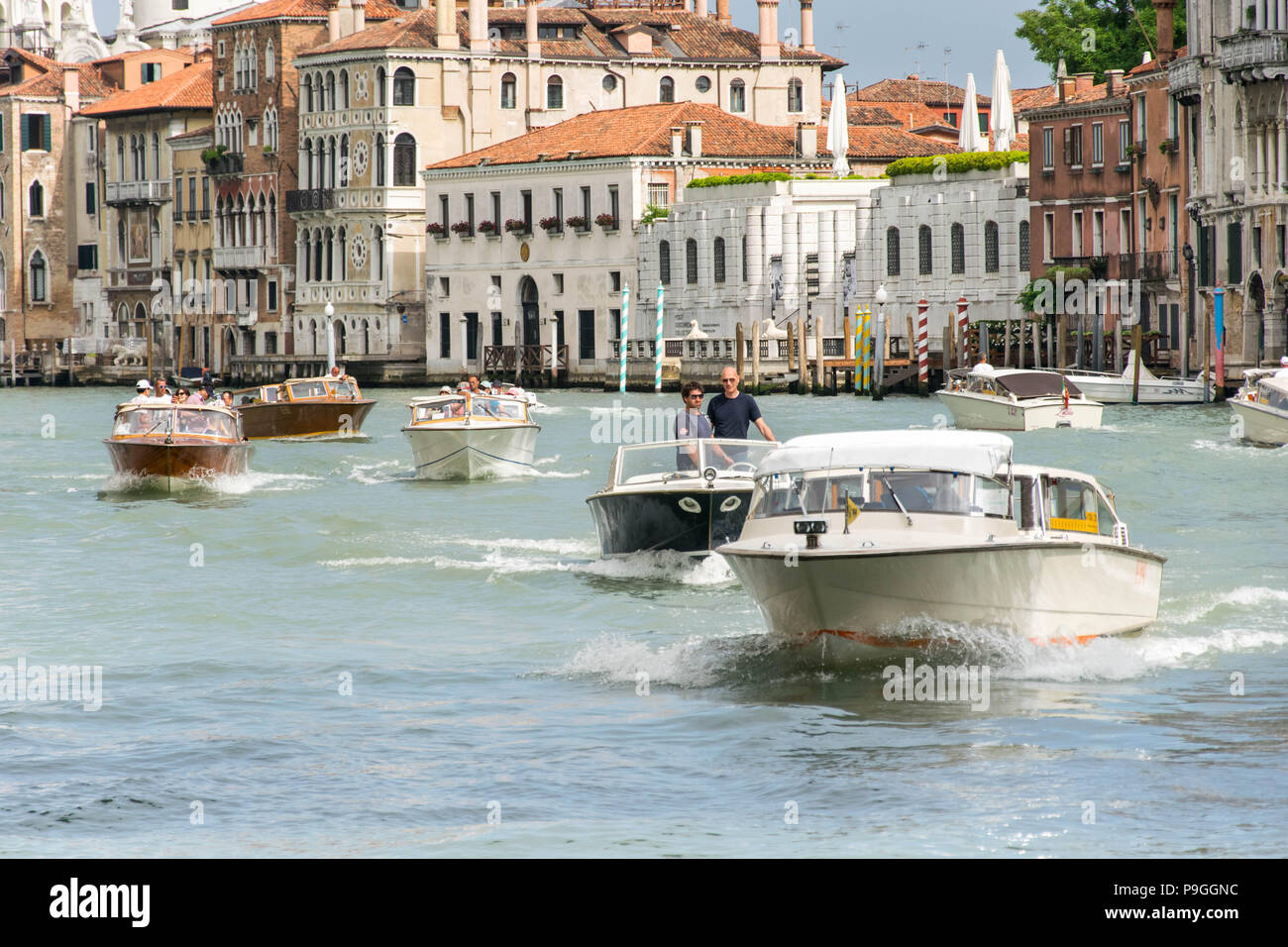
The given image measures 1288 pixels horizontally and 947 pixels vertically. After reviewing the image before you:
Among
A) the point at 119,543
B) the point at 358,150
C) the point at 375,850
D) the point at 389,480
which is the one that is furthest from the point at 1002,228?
the point at 375,850

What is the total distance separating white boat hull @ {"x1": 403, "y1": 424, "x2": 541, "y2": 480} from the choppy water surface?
1020 cm

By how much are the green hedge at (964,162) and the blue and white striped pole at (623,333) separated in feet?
30.1

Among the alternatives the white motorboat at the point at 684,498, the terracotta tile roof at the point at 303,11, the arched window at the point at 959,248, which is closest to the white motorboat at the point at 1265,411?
the white motorboat at the point at 684,498

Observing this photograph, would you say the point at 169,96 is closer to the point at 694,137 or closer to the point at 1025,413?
the point at 694,137

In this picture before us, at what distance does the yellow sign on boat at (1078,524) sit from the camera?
14.3 metres

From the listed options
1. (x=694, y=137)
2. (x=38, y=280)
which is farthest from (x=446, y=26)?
(x=38, y=280)

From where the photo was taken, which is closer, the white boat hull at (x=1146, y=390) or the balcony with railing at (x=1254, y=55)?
the white boat hull at (x=1146, y=390)

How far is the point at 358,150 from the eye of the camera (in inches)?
3307

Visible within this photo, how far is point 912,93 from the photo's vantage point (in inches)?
3846

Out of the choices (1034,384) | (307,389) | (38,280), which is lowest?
(1034,384)

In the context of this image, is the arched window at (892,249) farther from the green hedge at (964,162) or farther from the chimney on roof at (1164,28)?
the chimney on roof at (1164,28)

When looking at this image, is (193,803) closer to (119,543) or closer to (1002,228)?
(119,543)

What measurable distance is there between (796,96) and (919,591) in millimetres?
74348

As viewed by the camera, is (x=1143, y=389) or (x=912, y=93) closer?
(x=1143, y=389)
